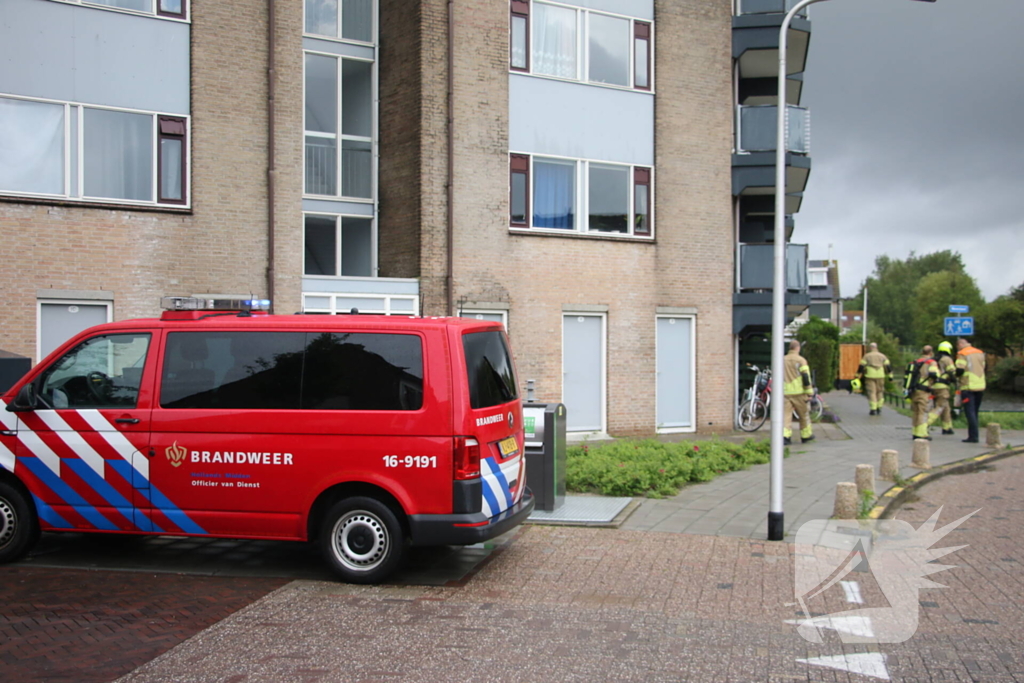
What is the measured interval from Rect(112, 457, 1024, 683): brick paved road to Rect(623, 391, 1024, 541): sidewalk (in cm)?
95

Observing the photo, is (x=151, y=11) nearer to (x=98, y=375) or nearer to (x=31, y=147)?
(x=31, y=147)

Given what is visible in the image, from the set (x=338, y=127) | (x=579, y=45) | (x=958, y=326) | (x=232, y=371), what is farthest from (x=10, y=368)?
(x=958, y=326)

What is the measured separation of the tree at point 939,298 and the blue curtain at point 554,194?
60.8 metres

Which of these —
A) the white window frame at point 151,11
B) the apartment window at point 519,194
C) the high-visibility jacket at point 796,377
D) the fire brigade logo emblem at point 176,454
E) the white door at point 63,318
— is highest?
the white window frame at point 151,11

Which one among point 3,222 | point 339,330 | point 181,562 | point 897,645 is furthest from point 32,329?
point 897,645

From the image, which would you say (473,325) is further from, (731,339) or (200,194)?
(731,339)

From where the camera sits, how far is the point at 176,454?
7.43 m

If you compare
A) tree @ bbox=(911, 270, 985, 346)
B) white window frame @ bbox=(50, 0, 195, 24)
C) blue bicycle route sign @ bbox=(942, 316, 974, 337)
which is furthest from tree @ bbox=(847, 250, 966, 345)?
white window frame @ bbox=(50, 0, 195, 24)

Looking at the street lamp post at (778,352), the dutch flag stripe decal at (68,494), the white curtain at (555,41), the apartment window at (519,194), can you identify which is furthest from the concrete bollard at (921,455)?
the dutch flag stripe decal at (68,494)

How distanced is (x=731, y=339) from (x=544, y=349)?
4498 mm

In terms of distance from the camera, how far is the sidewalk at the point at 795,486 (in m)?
9.44

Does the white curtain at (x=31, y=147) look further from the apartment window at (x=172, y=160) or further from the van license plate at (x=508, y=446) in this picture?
the van license plate at (x=508, y=446)

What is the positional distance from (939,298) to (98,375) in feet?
273

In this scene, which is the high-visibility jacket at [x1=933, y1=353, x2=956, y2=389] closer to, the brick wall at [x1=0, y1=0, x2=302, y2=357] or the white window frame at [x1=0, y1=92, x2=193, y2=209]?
the brick wall at [x1=0, y1=0, x2=302, y2=357]
